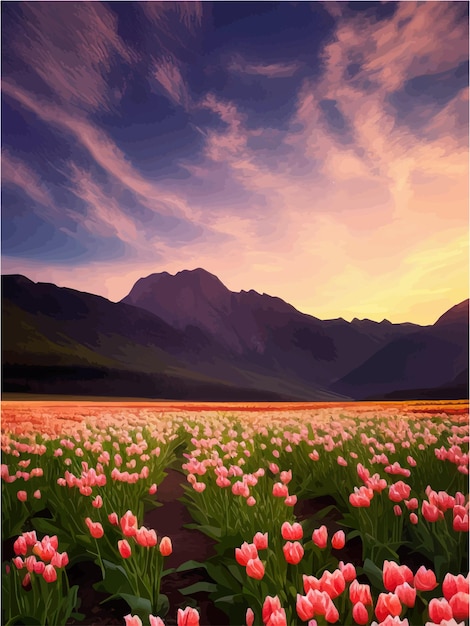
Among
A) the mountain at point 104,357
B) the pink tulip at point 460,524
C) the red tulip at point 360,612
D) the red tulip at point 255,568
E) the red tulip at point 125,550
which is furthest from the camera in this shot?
the mountain at point 104,357

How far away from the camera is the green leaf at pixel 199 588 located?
55.7 inches

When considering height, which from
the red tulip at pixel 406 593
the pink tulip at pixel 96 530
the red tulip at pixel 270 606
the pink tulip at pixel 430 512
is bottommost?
the red tulip at pixel 270 606

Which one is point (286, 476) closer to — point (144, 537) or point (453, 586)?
point (144, 537)

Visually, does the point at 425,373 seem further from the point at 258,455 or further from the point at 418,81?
the point at 418,81

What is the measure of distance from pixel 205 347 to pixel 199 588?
1079mm

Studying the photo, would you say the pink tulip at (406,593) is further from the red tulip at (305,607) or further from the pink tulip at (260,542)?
the pink tulip at (260,542)

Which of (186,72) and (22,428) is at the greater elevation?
(186,72)

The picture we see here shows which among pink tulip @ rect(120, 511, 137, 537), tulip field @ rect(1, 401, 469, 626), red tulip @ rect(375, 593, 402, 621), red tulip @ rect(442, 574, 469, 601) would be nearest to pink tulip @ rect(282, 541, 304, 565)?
tulip field @ rect(1, 401, 469, 626)

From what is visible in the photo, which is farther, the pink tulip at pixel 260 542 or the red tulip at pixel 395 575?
the pink tulip at pixel 260 542

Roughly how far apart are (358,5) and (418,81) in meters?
0.46

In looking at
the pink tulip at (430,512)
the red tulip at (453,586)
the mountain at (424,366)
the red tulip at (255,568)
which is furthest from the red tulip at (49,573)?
the mountain at (424,366)

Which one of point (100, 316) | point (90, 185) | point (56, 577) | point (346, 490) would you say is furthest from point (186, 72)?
point (56, 577)

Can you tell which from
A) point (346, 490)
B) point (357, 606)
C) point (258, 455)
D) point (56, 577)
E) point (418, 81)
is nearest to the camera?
point (357, 606)

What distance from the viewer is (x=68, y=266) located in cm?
223
